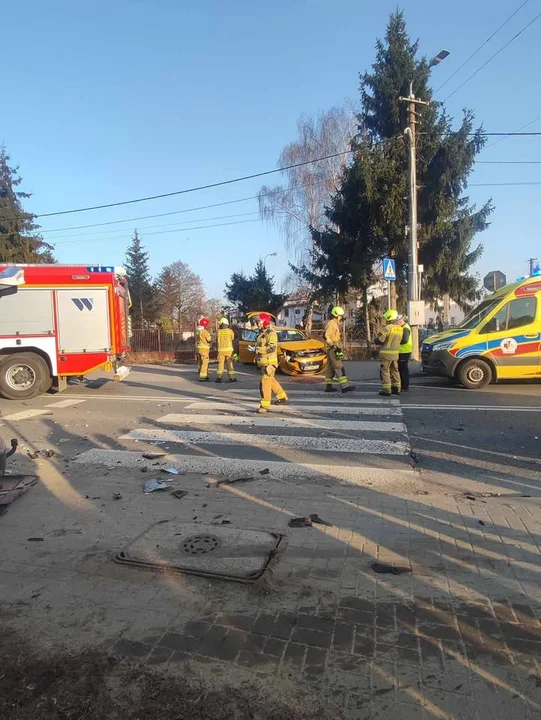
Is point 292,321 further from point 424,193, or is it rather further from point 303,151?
point 424,193

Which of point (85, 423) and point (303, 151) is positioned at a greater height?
point (303, 151)

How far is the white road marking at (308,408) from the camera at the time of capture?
9319 mm

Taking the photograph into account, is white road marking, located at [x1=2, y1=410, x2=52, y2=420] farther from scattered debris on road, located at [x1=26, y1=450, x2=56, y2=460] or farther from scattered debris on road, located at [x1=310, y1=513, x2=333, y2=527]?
scattered debris on road, located at [x1=310, y1=513, x2=333, y2=527]

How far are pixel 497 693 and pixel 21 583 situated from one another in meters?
2.98

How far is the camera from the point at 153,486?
547 cm

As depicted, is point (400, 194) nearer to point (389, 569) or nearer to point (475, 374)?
point (475, 374)

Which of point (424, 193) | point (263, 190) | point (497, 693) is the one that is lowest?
point (497, 693)

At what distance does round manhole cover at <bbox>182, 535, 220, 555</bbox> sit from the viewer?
12.7 ft

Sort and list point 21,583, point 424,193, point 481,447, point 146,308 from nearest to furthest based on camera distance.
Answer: point 21,583 < point 481,447 < point 424,193 < point 146,308

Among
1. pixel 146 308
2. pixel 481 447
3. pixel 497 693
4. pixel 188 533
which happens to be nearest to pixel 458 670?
pixel 497 693

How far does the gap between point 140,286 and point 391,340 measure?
41492mm

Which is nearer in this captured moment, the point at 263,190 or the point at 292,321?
the point at 263,190

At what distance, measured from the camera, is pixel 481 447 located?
6.86m

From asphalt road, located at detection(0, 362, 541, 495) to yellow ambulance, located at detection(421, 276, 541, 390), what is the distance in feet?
1.35
